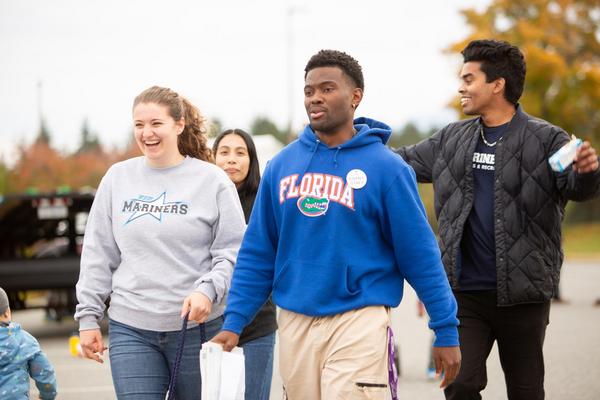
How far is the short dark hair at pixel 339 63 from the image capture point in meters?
4.15

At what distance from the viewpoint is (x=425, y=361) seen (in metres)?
10.5

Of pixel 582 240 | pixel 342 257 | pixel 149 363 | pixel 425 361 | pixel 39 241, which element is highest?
pixel 342 257

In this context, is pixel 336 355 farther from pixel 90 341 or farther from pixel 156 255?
pixel 90 341

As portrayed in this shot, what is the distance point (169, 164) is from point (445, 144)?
1681 millimetres

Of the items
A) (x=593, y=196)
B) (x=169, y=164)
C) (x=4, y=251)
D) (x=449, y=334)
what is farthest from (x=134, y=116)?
(x=4, y=251)

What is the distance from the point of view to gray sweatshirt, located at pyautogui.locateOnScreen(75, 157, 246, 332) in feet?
14.5

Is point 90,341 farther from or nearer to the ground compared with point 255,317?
farther from the ground

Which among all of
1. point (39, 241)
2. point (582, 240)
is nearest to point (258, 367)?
point (39, 241)

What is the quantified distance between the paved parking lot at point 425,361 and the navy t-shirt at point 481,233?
3215mm

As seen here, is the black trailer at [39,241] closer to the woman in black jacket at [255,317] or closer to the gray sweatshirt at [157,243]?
the woman in black jacket at [255,317]

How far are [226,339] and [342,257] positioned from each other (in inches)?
23.5

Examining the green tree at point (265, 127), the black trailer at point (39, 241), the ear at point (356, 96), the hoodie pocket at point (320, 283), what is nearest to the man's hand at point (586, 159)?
the ear at point (356, 96)

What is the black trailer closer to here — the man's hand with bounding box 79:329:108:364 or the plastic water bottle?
the man's hand with bounding box 79:329:108:364

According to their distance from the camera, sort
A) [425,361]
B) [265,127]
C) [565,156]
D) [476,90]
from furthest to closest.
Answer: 1. [265,127]
2. [425,361]
3. [476,90]
4. [565,156]
